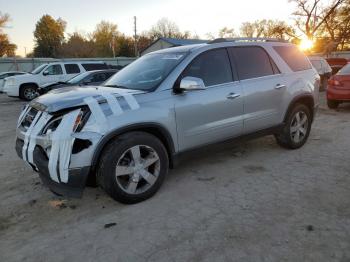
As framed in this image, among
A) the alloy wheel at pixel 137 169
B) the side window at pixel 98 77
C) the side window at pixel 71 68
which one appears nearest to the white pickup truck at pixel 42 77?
the side window at pixel 71 68

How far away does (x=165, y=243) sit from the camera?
3021mm

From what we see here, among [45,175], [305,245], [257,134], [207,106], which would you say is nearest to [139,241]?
[45,175]

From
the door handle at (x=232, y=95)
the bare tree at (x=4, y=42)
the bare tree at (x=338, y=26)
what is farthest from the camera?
the bare tree at (x=4, y=42)

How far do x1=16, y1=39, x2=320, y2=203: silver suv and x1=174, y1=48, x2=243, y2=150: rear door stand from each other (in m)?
0.01

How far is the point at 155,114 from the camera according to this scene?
3.79 metres

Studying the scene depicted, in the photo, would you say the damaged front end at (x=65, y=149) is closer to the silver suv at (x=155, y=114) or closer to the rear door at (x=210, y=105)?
the silver suv at (x=155, y=114)

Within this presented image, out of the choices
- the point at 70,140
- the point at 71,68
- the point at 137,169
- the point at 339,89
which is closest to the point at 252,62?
the point at 137,169

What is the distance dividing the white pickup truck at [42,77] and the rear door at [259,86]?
12.5m

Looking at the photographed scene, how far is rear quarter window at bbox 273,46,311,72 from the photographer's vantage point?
17.7 feet

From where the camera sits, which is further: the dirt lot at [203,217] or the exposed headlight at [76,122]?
the exposed headlight at [76,122]

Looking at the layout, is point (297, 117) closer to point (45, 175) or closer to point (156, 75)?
point (156, 75)

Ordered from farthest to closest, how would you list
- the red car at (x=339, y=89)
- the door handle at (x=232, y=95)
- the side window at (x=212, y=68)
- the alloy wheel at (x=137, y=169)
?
the red car at (x=339, y=89)
the door handle at (x=232, y=95)
the side window at (x=212, y=68)
the alloy wheel at (x=137, y=169)

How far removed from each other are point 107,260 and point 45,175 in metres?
1.20

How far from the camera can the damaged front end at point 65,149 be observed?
331 centimetres
